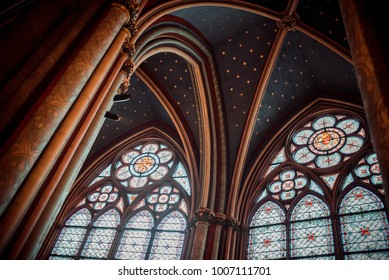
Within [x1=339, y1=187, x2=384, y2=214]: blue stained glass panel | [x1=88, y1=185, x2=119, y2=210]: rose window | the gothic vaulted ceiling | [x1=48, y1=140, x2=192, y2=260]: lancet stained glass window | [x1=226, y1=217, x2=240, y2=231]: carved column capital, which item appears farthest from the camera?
[x1=88, y1=185, x2=119, y2=210]: rose window

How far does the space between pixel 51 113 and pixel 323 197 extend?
27.0 feet

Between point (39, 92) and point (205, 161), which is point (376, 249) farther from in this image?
point (39, 92)

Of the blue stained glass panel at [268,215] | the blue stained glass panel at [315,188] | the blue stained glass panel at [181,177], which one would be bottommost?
the blue stained glass panel at [268,215]

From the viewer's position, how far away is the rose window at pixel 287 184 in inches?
407

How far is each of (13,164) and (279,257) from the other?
763cm

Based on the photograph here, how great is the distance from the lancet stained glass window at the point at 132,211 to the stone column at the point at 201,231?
1404mm

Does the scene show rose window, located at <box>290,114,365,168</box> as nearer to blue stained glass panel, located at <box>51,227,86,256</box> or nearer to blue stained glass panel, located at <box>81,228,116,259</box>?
blue stained glass panel, located at <box>81,228,116,259</box>

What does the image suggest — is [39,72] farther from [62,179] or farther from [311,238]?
[311,238]

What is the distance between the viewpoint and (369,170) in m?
9.49

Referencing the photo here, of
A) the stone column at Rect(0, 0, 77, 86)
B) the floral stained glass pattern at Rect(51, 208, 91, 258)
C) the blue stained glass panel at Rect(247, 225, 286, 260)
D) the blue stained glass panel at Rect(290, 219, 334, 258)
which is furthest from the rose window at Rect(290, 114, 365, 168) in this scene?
the stone column at Rect(0, 0, 77, 86)

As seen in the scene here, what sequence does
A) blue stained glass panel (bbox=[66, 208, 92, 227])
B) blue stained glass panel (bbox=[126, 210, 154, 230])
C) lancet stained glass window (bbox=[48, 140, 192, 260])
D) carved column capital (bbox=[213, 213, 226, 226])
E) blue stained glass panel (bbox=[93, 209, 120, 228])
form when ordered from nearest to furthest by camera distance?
carved column capital (bbox=[213, 213, 226, 226]) < lancet stained glass window (bbox=[48, 140, 192, 260]) < blue stained glass panel (bbox=[126, 210, 154, 230]) < blue stained glass panel (bbox=[93, 209, 120, 228]) < blue stained glass panel (bbox=[66, 208, 92, 227])

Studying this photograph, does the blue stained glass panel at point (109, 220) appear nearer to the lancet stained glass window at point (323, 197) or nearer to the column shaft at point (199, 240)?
the column shaft at point (199, 240)

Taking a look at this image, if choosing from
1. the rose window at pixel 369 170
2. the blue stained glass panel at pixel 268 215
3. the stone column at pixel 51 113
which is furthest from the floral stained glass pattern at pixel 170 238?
the stone column at pixel 51 113

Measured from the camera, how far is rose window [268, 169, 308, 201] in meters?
10.3
